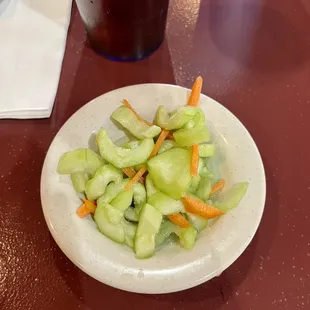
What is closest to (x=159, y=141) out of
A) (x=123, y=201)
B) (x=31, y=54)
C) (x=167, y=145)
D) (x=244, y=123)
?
(x=167, y=145)

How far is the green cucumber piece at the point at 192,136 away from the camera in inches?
26.7

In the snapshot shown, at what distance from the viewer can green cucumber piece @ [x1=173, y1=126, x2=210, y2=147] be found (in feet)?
2.23

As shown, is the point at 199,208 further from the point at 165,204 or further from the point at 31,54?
the point at 31,54

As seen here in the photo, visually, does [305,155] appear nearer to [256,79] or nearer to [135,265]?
[256,79]

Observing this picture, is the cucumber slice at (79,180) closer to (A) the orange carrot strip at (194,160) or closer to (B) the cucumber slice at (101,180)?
(B) the cucumber slice at (101,180)

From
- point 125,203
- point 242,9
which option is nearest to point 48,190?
point 125,203

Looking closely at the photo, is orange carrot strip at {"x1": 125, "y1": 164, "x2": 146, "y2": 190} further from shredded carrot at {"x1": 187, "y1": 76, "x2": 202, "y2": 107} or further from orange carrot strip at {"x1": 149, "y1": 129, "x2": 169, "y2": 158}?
shredded carrot at {"x1": 187, "y1": 76, "x2": 202, "y2": 107}

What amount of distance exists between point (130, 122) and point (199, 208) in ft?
0.59

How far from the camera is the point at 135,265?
2.03ft

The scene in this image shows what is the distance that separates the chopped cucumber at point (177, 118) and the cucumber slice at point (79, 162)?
0.38ft

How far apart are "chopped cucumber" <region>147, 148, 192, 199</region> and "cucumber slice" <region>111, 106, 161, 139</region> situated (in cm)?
5

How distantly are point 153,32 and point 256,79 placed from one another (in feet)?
0.74

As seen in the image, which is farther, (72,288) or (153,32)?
(153,32)

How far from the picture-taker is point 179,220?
657 mm
